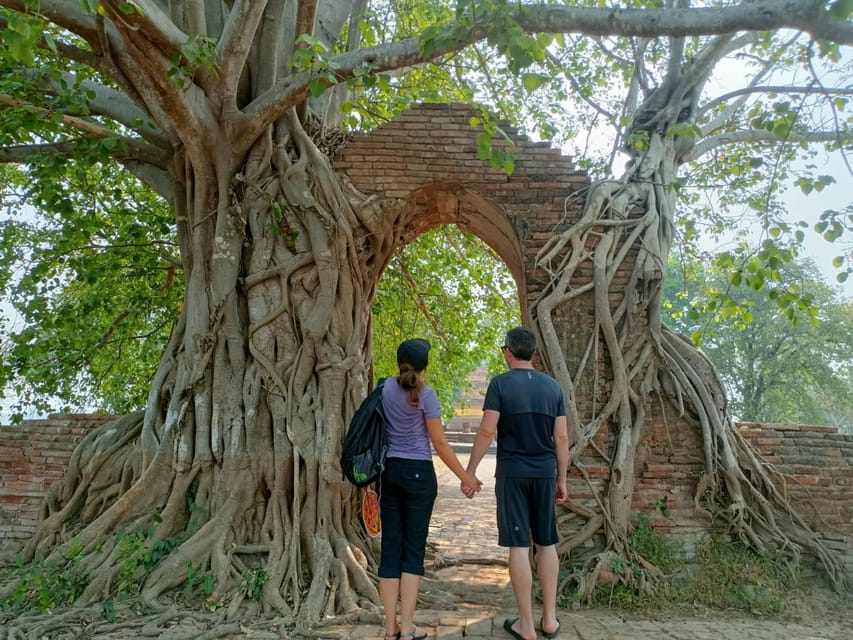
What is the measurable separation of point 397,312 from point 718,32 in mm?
6200

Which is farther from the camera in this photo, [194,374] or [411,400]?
[194,374]

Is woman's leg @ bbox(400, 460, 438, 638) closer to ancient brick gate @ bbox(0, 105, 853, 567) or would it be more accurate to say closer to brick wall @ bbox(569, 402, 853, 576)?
brick wall @ bbox(569, 402, 853, 576)

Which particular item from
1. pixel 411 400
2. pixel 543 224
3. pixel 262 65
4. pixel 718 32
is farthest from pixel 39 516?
pixel 718 32

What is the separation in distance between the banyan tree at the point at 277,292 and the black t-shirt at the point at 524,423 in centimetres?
126

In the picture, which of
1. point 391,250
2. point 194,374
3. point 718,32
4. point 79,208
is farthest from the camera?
point 79,208

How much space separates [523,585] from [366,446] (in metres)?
1.15

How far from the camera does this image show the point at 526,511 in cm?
344

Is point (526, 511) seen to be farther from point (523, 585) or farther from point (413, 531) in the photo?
point (413, 531)

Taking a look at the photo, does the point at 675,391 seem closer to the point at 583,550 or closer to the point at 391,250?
the point at 583,550

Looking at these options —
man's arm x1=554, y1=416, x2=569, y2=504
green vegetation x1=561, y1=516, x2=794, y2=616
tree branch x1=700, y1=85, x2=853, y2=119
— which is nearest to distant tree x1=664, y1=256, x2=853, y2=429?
tree branch x1=700, y1=85, x2=853, y2=119

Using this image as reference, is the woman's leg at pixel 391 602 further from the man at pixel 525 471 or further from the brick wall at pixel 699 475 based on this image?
the brick wall at pixel 699 475

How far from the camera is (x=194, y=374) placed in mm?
4781

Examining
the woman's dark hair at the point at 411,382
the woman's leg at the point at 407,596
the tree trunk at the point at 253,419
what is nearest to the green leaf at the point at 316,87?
the tree trunk at the point at 253,419

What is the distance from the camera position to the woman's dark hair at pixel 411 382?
3.26 meters
